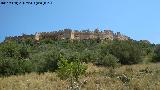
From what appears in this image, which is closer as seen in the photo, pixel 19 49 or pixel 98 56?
pixel 98 56

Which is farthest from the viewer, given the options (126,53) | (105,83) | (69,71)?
(126,53)

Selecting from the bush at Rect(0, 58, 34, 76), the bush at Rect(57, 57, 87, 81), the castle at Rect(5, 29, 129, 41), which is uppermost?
the castle at Rect(5, 29, 129, 41)

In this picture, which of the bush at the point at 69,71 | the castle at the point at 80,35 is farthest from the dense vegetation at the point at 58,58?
the castle at the point at 80,35

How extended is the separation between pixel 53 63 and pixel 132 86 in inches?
1001

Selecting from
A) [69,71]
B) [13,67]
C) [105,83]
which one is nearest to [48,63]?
[13,67]

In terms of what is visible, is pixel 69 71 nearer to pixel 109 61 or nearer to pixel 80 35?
pixel 109 61

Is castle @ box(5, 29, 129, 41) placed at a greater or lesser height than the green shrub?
greater

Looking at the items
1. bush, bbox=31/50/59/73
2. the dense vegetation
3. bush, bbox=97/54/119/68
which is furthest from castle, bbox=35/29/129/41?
bush, bbox=31/50/59/73

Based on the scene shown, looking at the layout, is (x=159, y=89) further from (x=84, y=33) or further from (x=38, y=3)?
(x=84, y=33)

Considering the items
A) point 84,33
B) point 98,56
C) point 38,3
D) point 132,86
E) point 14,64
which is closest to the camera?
point 38,3

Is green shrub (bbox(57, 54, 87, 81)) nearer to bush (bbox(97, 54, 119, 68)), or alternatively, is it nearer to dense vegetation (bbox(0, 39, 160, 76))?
A: dense vegetation (bbox(0, 39, 160, 76))

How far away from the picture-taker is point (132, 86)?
1256 cm

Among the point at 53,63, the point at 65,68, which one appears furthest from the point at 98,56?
the point at 65,68

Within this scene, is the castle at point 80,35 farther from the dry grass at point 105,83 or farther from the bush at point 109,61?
the dry grass at point 105,83
